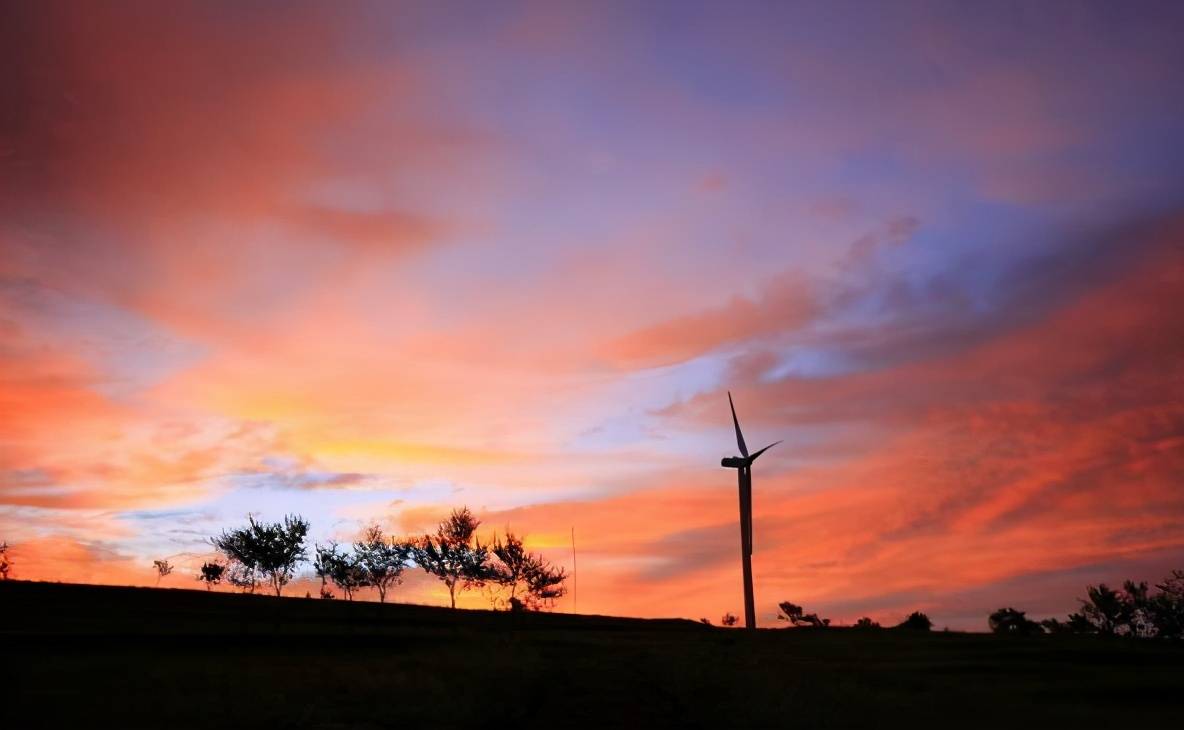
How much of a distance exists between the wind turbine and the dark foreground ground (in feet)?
19.7

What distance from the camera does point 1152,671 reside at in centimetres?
4716

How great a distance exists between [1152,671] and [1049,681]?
8.22 metres

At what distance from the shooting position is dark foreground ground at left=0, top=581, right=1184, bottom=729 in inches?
1095

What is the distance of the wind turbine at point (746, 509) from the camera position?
8531 centimetres

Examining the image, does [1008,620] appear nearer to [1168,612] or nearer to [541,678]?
[1168,612]

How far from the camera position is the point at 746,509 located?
87938 millimetres

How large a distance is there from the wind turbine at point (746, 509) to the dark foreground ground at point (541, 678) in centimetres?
599

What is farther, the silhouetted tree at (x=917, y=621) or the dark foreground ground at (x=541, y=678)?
the silhouetted tree at (x=917, y=621)

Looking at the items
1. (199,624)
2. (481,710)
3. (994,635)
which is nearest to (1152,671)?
(994,635)

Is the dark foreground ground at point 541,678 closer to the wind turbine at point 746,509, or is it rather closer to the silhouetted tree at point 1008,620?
the wind turbine at point 746,509

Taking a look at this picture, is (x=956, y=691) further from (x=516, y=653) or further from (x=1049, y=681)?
(x=516, y=653)

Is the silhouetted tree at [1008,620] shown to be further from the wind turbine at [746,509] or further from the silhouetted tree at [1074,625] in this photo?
the wind turbine at [746,509]

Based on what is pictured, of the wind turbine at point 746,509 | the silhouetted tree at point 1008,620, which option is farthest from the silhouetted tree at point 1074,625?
the wind turbine at point 746,509

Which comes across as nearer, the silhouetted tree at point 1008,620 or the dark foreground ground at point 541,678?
the dark foreground ground at point 541,678
